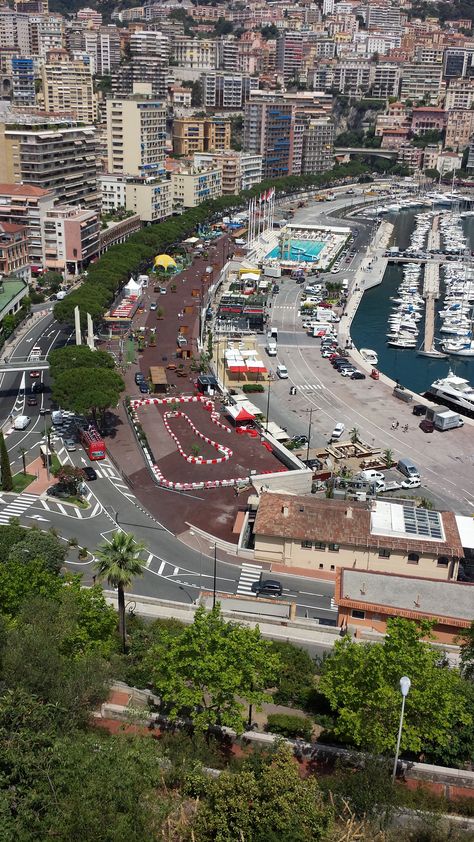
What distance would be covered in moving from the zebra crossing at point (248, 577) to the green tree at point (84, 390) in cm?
2156

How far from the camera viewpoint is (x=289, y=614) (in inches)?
1602

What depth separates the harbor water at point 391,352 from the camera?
91.7 metres

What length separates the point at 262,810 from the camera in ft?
81.1

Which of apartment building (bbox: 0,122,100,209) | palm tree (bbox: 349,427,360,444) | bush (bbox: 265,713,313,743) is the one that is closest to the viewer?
bush (bbox: 265,713,313,743)

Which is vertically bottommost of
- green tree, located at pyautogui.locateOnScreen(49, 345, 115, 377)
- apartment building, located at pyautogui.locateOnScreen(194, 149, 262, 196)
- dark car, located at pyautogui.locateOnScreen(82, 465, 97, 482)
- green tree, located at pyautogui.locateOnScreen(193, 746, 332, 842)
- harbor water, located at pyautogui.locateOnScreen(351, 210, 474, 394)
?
harbor water, located at pyautogui.locateOnScreen(351, 210, 474, 394)

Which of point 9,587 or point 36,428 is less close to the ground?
point 9,587

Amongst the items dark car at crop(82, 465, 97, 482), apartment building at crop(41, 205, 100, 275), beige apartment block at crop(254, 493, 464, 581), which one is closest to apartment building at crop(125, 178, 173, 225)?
apartment building at crop(41, 205, 100, 275)

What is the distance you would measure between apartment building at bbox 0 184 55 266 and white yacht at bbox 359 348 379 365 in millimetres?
51384

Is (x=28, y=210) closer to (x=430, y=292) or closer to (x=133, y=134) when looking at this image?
(x=133, y=134)

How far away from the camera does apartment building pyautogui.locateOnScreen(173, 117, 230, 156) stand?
194 m

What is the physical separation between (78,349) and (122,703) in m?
43.6

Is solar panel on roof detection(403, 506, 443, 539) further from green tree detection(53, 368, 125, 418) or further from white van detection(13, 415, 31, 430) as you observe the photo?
white van detection(13, 415, 31, 430)

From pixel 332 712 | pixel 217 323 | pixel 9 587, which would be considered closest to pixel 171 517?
pixel 9 587

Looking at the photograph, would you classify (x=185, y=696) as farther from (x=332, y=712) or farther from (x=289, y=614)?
(x=289, y=614)
